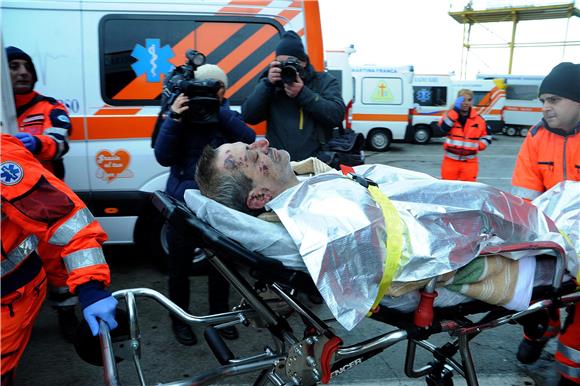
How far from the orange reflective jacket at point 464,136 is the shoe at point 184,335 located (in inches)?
178

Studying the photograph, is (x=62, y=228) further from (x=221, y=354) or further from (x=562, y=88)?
(x=562, y=88)

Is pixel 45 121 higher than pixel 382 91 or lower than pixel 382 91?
lower

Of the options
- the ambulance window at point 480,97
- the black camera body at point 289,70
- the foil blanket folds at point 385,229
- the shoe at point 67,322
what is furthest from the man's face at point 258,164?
the ambulance window at point 480,97

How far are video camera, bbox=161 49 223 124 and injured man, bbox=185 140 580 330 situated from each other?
767 mm

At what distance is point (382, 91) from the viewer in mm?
14094

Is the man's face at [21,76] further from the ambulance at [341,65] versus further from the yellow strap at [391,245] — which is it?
the ambulance at [341,65]

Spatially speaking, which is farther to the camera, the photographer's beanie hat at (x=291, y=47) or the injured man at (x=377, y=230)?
the photographer's beanie hat at (x=291, y=47)

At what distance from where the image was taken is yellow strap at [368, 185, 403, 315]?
1412 mm

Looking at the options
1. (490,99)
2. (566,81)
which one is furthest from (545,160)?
(490,99)

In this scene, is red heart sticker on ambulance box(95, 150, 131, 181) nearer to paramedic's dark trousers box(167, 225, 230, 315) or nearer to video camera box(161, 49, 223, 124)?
paramedic's dark trousers box(167, 225, 230, 315)

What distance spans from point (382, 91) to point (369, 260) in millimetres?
13373

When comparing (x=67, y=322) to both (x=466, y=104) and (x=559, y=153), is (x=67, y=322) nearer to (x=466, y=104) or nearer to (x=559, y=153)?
(x=559, y=153)

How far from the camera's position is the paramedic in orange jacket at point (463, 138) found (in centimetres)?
611

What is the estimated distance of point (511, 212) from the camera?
68.7 inches
